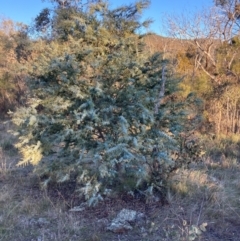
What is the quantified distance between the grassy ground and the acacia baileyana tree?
→ 286 millimetres

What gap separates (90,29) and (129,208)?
249 cm

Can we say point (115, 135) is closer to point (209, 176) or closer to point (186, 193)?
point (186, 193)

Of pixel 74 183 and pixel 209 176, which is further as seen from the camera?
pixel 209 176

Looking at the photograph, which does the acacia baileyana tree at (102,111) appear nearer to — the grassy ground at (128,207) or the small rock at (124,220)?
the grassy ground at (128,207)

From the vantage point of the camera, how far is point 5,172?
5.62m

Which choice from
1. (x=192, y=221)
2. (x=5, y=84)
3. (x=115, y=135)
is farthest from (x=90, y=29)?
(x=5, y=84)

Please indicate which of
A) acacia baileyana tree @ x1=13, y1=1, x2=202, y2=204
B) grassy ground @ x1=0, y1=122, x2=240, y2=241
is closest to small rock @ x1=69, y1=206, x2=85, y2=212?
grassy ground @ x1=0, y1=122, x2=240, y2=241

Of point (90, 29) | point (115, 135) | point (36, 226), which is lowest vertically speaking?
point (36, 226)

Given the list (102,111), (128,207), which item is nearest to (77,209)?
(128,207)

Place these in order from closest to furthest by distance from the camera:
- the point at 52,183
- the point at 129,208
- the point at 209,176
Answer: the point at 129,208, the point at 52,183, the point at 209,176

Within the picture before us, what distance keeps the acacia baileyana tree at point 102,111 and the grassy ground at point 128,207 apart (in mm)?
286

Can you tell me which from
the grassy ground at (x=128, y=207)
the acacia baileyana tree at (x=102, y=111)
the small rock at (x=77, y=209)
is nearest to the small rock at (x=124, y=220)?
the grassy ground at (x=128, y=207)

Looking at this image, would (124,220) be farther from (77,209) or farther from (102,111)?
(102,111)

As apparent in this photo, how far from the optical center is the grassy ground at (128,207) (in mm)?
3566
